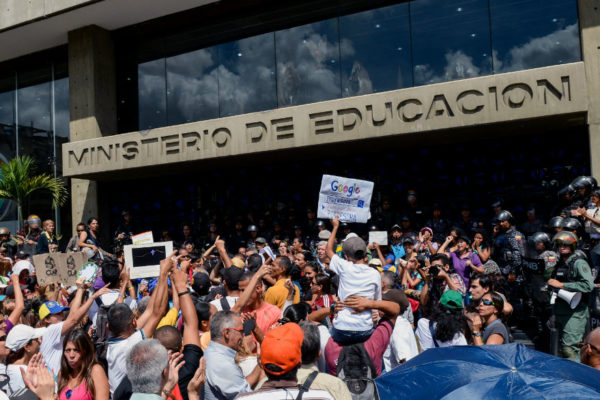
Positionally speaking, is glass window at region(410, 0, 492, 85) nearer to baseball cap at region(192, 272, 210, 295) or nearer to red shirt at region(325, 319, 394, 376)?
baseball cap at region(192, 272, 210, 295)

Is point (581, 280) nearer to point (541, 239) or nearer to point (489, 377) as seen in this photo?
point (541, 239)

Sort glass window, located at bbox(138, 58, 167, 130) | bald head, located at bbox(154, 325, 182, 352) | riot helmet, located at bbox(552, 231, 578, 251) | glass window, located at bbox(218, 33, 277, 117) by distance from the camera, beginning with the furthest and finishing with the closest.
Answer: glass window, located at bbox(138, 58, 167, 130), glass window, located at bbox(218, 33, 277, 117), riot helmet, located at bbox(552, 231, 578, 251), bald head, located at bbox(154, 325, 182, 352)

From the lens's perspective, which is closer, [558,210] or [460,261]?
[460,261]

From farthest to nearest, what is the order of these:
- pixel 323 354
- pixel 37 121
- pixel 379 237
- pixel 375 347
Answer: pixel 37 121, pixel 379 237, pixel 323 354, pixel 375 347

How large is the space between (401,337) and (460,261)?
5.07 metres

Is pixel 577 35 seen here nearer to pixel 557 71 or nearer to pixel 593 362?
pixel 557 71

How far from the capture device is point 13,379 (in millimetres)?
4758

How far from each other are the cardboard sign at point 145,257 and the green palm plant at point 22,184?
415 inches

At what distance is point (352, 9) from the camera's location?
577 inches

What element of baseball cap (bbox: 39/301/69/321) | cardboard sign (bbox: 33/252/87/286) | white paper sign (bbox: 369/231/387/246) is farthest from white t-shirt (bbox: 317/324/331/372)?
cardboard sign (bbox: 33/252/87/286)

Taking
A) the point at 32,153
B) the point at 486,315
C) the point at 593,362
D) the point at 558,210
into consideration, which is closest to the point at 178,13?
the point at 32,153

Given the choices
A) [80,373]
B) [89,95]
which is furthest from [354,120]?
[80,373]

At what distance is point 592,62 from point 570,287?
6.19 m

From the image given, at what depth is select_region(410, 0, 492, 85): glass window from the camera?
42.7ft
